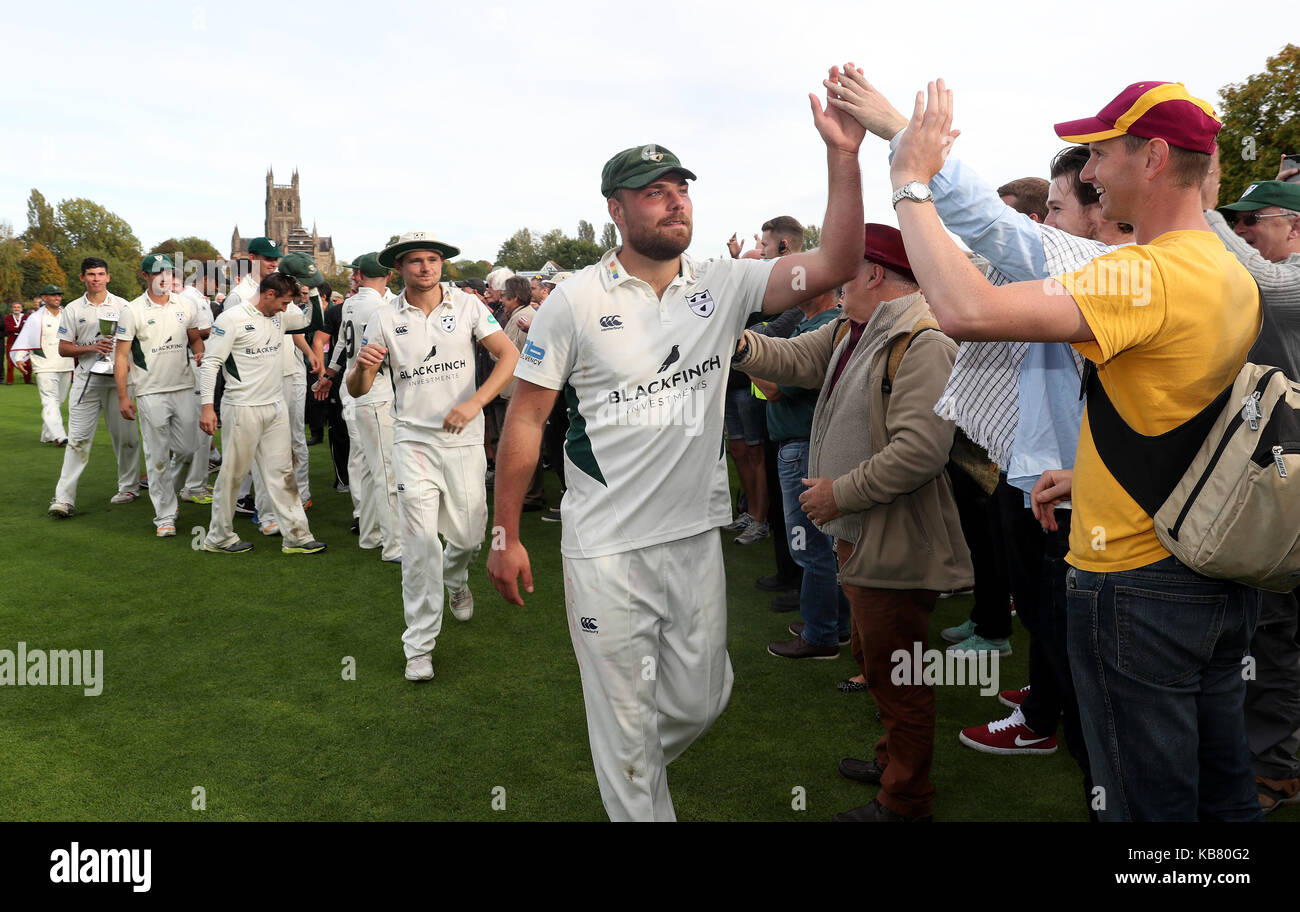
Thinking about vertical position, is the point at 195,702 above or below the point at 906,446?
below

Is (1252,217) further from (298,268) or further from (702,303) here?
(298,268)

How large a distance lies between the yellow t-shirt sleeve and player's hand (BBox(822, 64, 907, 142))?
0.68 metres

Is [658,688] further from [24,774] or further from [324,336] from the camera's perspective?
[324,336]

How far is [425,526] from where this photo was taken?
5.62 m

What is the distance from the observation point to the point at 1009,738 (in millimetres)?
4453

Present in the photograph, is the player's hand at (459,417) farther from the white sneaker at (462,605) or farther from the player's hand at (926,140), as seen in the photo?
the player's hand at (926,140)

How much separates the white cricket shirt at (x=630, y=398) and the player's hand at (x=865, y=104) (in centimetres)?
90

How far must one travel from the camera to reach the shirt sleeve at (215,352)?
8.14m

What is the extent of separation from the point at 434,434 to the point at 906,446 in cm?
320


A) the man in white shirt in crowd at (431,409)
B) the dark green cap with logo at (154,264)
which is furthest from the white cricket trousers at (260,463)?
the man in white shirt in crowd at (431,409)

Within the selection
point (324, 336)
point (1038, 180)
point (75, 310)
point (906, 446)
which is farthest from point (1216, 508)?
point (75, 310)

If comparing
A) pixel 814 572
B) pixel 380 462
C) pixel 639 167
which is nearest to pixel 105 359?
pixel 380 462

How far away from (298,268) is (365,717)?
17.3 ft
